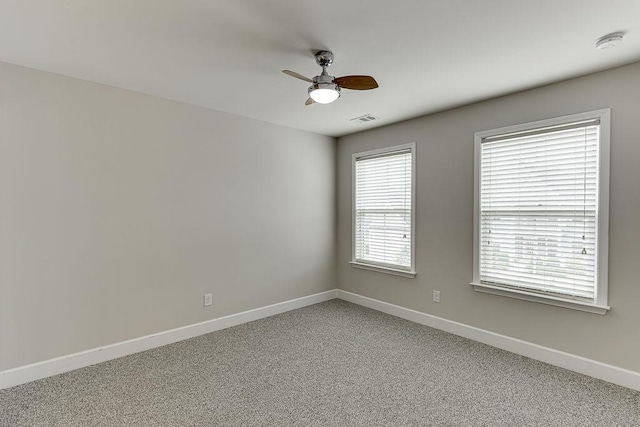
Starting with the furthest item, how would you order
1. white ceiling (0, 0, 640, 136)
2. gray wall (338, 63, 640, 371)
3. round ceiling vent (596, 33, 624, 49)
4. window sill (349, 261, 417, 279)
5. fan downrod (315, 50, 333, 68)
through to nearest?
window sill (349, 261, 417, 279) → gray wall (338, 63, 640, 371) → fan downrod (315, 50, 333, 68) → round ceiling vent (596, 33, 624, 49) → white ceiling (0, 0, 640, 136)

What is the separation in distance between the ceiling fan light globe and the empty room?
2 cm

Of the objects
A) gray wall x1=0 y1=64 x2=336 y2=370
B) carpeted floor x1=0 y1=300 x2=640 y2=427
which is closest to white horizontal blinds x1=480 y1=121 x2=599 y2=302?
carpeted floor x1=0 y1=300 x2=640 y2=427

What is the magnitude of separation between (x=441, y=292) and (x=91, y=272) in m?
3.52

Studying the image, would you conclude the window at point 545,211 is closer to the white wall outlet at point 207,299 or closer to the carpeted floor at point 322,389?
the carpeted floor at point 322,389

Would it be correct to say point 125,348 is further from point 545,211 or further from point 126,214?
point 545,211

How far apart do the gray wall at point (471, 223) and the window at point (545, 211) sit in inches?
3.1

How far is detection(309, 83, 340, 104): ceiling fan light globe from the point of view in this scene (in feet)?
7.22

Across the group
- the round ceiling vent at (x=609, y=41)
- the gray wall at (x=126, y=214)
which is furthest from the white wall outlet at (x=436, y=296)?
the round ceiling vent at (x=609, y=41)

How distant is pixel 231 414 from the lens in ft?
6.88

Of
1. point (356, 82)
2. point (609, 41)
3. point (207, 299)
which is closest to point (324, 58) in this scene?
point (356, 82)

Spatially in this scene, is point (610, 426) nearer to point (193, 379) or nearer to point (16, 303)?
point (193, 379)

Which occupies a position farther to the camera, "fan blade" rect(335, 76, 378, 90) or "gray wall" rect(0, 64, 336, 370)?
"gray wall" rect(0, 64, 336, 370)

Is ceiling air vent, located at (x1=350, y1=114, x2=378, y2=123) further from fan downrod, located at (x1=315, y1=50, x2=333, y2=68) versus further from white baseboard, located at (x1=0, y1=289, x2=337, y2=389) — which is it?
white baseboard, located at (x1=0, y1=289, x2=337, y2=389)

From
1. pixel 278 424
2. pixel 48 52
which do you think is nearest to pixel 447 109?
pixel 278 424
